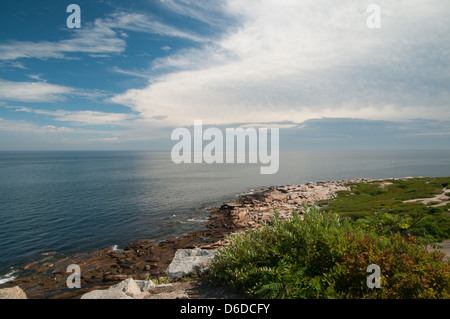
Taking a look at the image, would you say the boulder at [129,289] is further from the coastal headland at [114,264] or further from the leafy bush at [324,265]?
the coastal headland at [114,264]

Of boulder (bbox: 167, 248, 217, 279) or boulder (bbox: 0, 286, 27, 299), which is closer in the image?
boulder (bbox: 0, 286, 27, 299)

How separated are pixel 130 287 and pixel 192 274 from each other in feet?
8.66

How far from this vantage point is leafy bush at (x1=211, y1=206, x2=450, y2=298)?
5.48 metres

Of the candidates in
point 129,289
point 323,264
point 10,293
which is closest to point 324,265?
point 323,264

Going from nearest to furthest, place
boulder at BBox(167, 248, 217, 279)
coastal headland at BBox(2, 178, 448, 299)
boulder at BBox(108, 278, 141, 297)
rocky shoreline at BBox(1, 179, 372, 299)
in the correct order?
1. boulder at BBox(108, 278, 141, 297)
2. boulder at BBox(167, 248, 217, 279)
3. rocky shoreline at BBox(1, 179, 372, 299)
4. coastal headland at BBox(2, 178, 448, 299)

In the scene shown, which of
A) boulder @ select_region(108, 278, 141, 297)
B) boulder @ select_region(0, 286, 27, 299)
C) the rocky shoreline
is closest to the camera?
boulder @ select_region(0, 286, 27, 299)

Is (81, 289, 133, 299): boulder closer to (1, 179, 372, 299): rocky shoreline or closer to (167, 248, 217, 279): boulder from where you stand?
(167, 248, 217, 279): boulder

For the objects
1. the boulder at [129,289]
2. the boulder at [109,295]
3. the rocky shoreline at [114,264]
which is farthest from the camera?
the rocky shoreline at [114,264]

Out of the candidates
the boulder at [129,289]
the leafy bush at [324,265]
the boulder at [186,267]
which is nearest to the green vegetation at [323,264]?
the leafy bush at [324,265]

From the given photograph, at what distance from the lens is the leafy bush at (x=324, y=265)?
5.48 meters

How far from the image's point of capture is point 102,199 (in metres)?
51.1

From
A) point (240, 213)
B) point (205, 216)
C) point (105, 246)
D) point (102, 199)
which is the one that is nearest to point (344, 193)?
point (240, 213)

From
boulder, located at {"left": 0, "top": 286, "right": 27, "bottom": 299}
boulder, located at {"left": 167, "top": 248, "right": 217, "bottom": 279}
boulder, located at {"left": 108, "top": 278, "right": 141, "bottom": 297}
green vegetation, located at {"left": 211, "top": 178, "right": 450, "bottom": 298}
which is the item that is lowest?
boulder, located at {"left": 167, "top": 248, "right": 217, "bottom": 279}

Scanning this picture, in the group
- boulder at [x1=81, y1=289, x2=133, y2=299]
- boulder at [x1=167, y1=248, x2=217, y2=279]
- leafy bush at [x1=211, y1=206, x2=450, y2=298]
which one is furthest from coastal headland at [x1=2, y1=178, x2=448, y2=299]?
leafy bush at [x1=211, y1=206, x2=450, y2=298]
